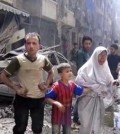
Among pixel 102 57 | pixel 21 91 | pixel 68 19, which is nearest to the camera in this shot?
pixel 21 91

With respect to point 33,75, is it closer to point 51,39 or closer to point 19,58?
point 19,58

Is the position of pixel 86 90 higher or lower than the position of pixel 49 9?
lower

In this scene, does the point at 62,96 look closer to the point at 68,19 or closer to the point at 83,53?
the point at 83,53

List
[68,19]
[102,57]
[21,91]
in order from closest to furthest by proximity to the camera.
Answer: [21,91]
[102,57]
[68,19]

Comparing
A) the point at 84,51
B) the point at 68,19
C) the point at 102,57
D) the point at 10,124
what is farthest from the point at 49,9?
the point at 102,57

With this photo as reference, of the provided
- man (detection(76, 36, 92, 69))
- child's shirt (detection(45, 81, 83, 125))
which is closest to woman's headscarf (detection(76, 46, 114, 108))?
child's shirt (detection(45, 81, 83, 125))

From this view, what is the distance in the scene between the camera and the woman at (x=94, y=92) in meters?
4.66

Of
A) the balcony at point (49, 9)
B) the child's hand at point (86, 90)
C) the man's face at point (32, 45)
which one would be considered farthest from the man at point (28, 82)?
the balcony at point (49, 9)

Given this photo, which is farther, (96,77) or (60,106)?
(96,77)

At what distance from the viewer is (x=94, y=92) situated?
4699mm

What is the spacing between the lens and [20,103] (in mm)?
4059

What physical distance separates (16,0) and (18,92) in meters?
14.6

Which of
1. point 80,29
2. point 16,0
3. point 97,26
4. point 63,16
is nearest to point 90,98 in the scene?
point 16,0

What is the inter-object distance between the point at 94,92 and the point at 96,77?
224mm
